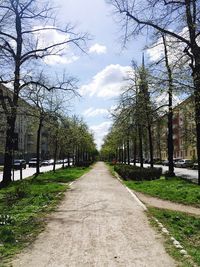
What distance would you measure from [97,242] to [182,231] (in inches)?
93.5

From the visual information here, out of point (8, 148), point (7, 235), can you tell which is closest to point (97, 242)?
point (7, 235)

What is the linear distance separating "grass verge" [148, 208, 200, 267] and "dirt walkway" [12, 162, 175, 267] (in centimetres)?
22

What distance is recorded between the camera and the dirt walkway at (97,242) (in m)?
6.91

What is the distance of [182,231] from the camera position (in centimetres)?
973

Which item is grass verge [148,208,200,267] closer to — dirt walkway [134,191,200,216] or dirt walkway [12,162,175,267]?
dirt walkway [12,162,175,267]

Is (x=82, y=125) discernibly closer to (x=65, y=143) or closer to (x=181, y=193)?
(x=65, y=143)

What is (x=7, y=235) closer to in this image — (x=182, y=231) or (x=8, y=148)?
(x=182, y=231)

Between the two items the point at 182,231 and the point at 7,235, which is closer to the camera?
the point at 7,235

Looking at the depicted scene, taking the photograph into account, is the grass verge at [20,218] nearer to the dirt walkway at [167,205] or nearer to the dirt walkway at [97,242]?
the dirt walkway at [97,242]

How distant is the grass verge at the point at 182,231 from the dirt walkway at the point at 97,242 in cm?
22

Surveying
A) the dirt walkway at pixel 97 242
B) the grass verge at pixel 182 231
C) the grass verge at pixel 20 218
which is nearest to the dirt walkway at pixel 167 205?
the grass verge at pixel 182 231

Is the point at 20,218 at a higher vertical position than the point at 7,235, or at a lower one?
higher

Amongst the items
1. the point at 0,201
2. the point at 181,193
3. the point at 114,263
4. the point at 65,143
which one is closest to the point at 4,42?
the point at 0,201

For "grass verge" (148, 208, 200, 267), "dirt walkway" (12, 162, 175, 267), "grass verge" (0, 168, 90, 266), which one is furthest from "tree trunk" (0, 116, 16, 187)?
"grass verge" (148, 208, 200, 267)
